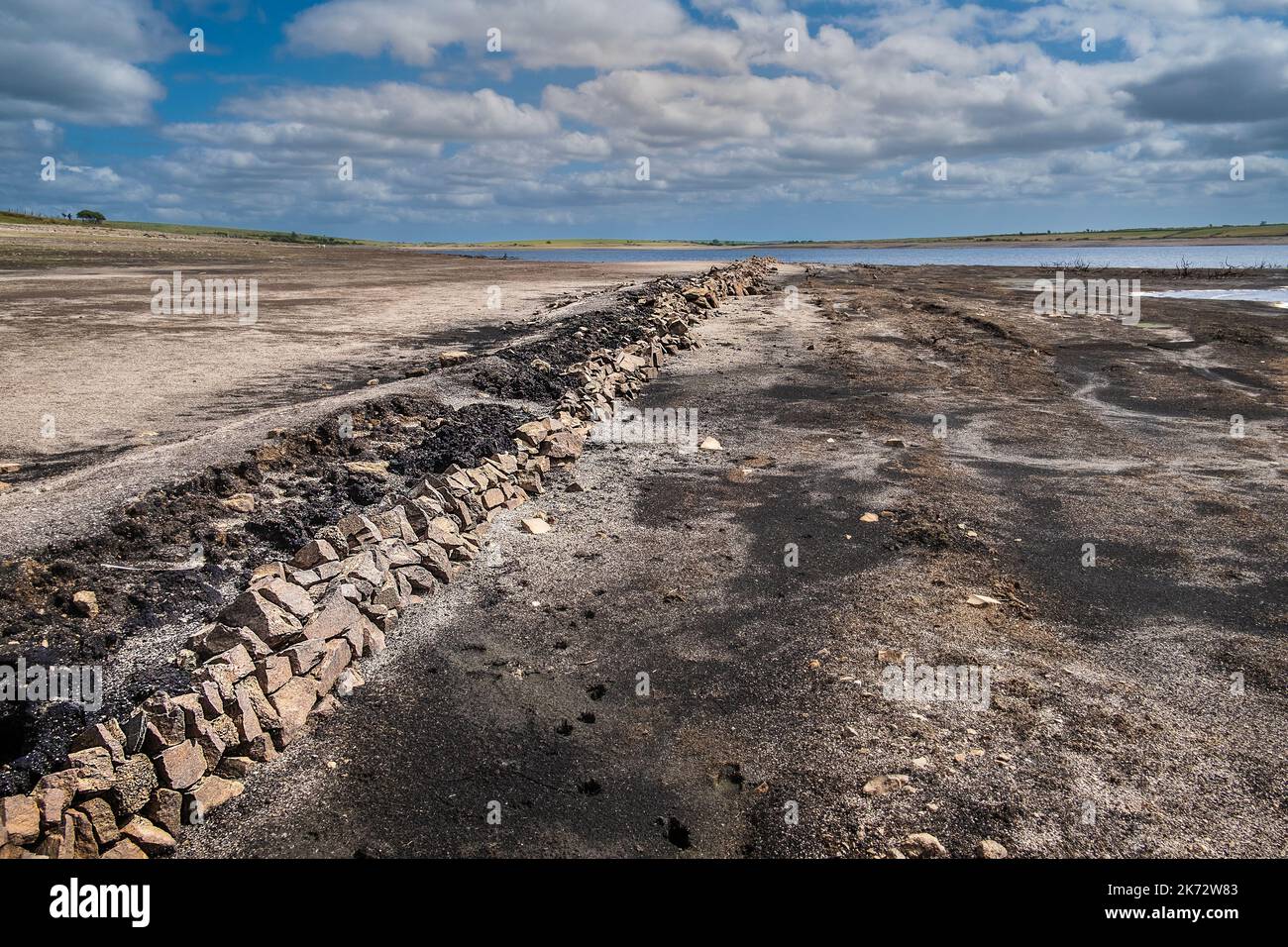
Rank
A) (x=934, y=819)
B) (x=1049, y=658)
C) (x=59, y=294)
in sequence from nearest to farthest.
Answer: (x=934, y=819)
(x=1049, y=658)
(x=59, y=294)

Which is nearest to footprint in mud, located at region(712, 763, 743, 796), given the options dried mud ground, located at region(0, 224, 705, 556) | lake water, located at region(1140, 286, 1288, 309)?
dried mud ground, located at region(0, 224, 705, 556)

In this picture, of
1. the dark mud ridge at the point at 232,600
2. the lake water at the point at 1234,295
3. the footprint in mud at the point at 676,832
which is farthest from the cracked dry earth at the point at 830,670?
the lake water at the point at 1234,295

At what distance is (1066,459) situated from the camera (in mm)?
10477

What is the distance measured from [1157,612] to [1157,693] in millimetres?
1341

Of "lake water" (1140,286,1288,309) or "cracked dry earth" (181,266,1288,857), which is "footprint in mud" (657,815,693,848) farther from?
"lake water" (1140,286,1288,309)

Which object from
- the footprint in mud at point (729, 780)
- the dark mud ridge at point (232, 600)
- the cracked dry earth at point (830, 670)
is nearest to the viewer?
the dark mud ridge at point (232, 600)

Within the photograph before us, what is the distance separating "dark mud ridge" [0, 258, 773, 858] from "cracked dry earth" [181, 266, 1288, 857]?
24 centimetres

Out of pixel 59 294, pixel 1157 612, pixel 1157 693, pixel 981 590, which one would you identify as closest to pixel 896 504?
pixel 981 590

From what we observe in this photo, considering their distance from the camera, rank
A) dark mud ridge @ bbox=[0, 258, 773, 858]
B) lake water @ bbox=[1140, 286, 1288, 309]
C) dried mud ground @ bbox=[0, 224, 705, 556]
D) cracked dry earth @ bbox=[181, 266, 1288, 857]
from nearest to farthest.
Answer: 1. dark mud ridge @ bbox=[0, 258, 773, 858]
2. cracked dry earth @ bbox=[181, 266, 1288, 857]
3. dried mud ground @ bbox=[0, 224, 705, 556]
4. lake water @ bbox=[1140, 286, 1288, 309]

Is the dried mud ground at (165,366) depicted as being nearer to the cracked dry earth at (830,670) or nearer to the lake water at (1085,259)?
the cracked dry earth at (830,670)

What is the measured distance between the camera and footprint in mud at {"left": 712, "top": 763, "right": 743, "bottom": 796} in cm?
421

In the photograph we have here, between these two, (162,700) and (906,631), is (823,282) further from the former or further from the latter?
(162,700)

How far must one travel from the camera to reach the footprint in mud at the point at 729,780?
166 inches

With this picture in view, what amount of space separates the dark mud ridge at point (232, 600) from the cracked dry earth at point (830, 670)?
0.24m
